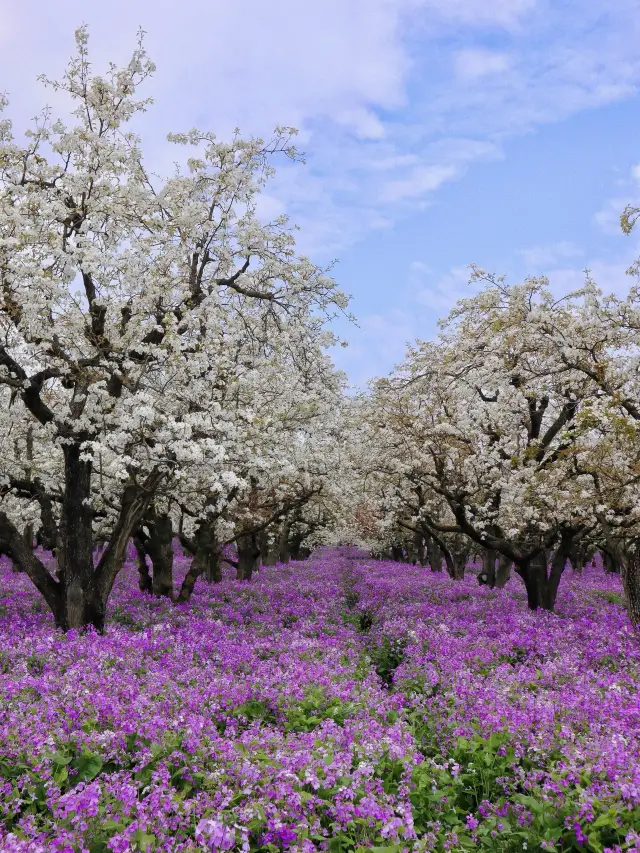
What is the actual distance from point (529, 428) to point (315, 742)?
51.0 feet

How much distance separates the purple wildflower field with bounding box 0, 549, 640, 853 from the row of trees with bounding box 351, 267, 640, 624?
3.80m

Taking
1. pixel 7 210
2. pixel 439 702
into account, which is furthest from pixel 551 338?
pixel 7 210

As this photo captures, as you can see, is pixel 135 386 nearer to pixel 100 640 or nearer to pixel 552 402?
pixel 100 640

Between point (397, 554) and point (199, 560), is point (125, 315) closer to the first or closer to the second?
point (199, 560)

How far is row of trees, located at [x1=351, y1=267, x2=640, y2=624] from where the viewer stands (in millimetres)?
14219

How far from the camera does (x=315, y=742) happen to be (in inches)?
282

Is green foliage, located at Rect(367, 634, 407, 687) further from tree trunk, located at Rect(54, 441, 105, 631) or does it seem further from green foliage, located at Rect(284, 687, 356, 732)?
tree trunk, located at Rect(54, 441, 105, 631)

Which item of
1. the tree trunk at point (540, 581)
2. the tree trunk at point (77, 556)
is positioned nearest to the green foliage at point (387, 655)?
the tree trunk at point (77, 556)

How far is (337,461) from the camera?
82.2 feet

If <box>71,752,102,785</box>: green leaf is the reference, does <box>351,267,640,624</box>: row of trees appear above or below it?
above

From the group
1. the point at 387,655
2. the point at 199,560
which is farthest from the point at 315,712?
the point at 199,560

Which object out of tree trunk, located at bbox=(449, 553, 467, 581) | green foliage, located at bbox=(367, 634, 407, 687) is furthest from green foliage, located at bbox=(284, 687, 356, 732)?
tree trunk, located at bbox=(449, 553, 467, 581)

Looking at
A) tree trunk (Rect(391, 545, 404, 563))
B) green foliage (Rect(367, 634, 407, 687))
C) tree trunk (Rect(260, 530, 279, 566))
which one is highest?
tree trunk (Rect(260, 530, 279, 566))

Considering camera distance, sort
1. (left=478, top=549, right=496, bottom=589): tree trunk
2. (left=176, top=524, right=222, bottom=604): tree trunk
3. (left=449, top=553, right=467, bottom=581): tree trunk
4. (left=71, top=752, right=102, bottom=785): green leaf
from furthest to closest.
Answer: (left=449, top=553, right=467, bottom=581): tree trunk < (left=478, top=549, right=496, bottom=589): tree trunk < (left=176, top=524, right=222, bottom=604): tree trunk < (left=71, top=752, right=102, bottom=785): green leaf
